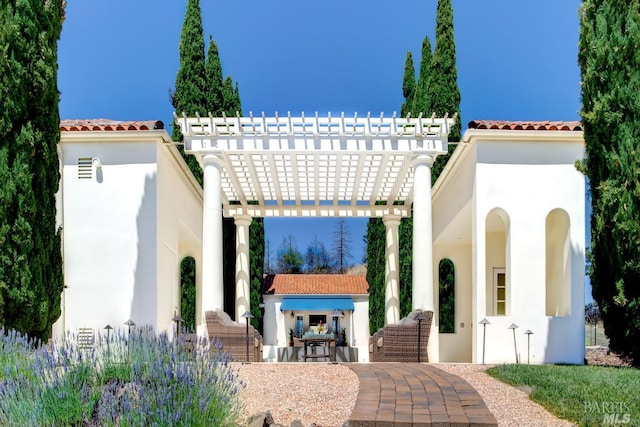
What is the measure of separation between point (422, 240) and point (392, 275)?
7.16m

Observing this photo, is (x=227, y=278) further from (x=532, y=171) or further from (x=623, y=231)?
(x=623, y=231)

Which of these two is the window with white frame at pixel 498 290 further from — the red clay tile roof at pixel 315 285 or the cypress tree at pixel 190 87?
the red clay tile roof at pixel 315 285

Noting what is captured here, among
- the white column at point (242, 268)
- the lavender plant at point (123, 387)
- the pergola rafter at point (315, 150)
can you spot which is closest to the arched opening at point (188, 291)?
the white column at point (242, 268)

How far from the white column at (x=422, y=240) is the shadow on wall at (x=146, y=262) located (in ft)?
22.0

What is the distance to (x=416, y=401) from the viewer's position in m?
7.79

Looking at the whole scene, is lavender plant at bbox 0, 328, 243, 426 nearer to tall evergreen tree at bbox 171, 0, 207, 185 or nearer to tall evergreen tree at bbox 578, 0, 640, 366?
tall evergreen tree at bbox 578, 0, 640, 366

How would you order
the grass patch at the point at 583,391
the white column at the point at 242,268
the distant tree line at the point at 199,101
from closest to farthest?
the grass patch at the point at 583,391 < the white column at the point at 242,268 < the distant tree line at the point at 199,101

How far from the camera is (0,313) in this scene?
34.3 feet

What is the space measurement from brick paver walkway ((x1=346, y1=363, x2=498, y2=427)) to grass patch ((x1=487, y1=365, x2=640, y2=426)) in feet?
3.08

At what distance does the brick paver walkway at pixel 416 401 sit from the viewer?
21.9 ft

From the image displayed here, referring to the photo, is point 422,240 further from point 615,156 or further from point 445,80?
point 445,80

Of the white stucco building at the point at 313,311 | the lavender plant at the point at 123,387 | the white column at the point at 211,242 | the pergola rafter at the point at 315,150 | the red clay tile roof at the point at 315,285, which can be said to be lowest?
the white stucco building at the point at 313,311

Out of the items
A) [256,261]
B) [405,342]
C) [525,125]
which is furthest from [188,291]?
[525,125]

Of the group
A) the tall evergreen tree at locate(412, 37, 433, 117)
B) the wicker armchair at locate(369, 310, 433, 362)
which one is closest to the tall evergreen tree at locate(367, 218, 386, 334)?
the tall evergreen tree at locate(412, 37, 433, 117)
